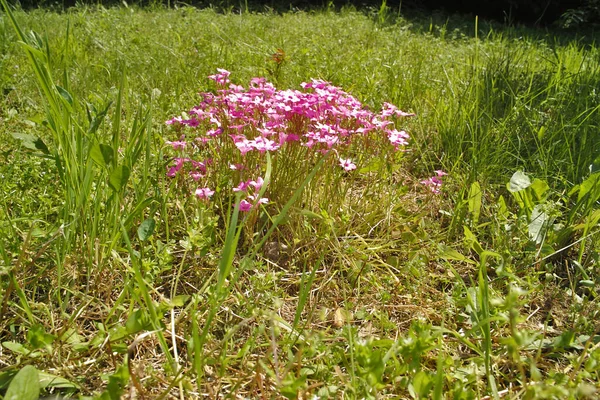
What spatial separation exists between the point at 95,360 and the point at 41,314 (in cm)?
25

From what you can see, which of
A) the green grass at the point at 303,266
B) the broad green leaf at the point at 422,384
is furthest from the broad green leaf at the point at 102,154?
the broad green leaf at the point at 422,384

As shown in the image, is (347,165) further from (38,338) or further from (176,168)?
(38,338)

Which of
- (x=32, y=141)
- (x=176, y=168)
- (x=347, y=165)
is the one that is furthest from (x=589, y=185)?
(x=32, y=141)

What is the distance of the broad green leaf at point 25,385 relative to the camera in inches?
38.2

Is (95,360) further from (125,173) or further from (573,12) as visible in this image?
(573,12)

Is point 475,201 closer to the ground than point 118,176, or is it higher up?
closer to the ground

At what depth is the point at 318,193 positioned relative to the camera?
1.91m

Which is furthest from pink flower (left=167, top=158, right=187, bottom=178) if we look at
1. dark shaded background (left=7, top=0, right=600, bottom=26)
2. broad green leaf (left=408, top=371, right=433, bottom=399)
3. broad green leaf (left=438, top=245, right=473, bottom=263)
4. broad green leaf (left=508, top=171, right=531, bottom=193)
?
dark shaded background (left=7, top=0, right=600, bottom=26)

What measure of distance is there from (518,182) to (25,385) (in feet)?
5.57

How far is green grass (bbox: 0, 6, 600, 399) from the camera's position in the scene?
1.13 meters

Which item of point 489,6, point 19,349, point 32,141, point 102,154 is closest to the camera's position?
point 19,349

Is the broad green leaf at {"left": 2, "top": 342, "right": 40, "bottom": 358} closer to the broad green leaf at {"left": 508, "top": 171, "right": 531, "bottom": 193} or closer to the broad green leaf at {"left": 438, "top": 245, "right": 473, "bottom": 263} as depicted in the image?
the broad green leaf at {"left": 438, "top": 245, "right": 473, "bottom": 263}

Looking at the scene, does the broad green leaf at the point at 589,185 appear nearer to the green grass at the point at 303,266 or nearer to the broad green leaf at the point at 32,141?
the green grass at the point at 303,266

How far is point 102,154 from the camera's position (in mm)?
1301
